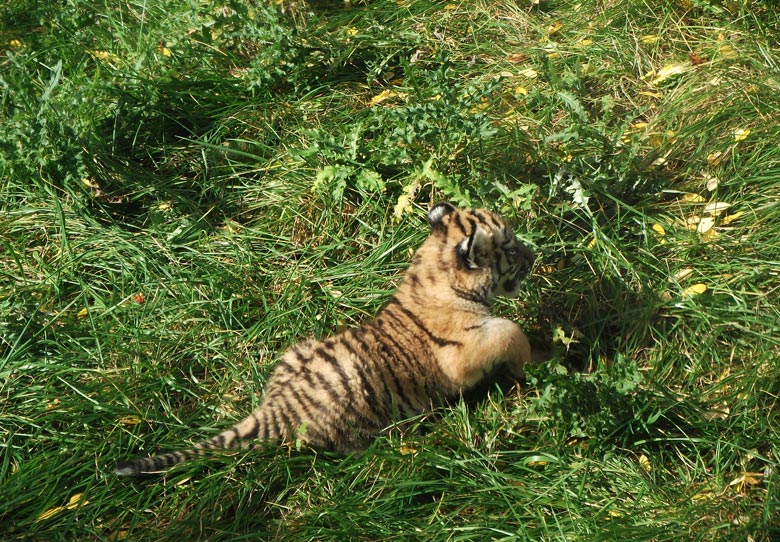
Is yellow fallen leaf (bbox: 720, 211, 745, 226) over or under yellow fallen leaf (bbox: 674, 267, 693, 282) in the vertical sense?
over

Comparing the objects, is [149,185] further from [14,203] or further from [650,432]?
[650,432]

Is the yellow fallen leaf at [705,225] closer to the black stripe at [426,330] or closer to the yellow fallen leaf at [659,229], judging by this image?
the yellow fallen leaf at [659,229]

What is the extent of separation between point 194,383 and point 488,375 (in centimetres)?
187

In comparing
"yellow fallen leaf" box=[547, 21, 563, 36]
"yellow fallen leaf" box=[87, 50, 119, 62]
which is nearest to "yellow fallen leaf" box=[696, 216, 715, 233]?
"yellow fallen leaf" box=[547, 21, 563, 36]

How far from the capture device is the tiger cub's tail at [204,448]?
4.96m

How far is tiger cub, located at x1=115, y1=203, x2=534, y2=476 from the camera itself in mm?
5098

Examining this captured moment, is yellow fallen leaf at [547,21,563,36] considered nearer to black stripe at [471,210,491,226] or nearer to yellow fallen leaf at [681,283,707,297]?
black stripe at [471,210,491,226]

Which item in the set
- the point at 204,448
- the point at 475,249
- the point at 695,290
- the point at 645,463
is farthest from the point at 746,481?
the point at 204,448

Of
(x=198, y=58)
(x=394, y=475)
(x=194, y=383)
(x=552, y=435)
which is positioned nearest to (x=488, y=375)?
(x=552, y=435)

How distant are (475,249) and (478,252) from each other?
36 mm

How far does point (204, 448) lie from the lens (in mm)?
5047

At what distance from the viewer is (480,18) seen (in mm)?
7891

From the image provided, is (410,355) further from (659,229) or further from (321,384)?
(659,229)

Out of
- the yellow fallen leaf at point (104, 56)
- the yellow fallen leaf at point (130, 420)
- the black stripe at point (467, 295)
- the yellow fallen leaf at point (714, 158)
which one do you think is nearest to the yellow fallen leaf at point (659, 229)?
the yellow fallen leaf at point (714, 158)
